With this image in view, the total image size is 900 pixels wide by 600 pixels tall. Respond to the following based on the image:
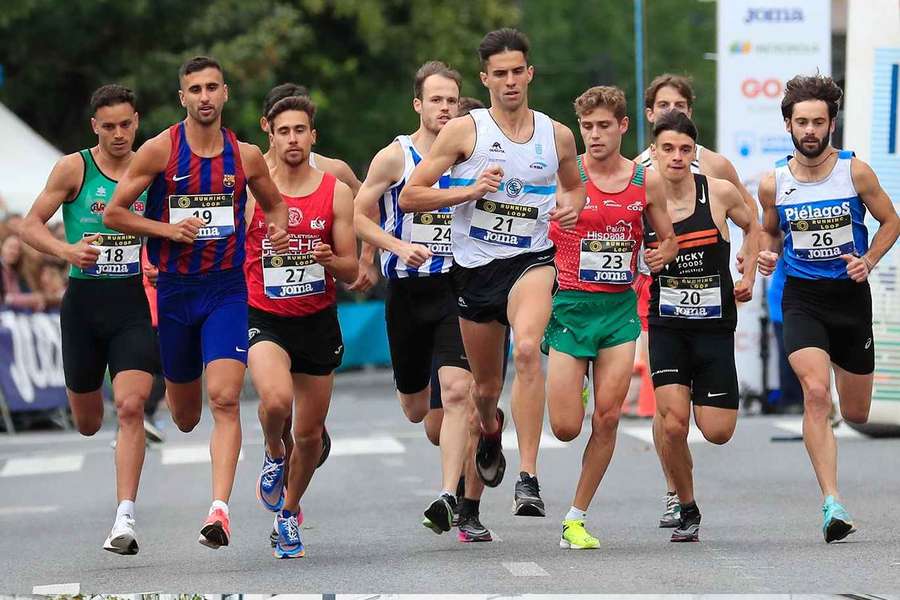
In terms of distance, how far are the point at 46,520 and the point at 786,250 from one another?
5.20 metres

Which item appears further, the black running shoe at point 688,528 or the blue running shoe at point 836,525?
the black running shoe at point 688,528

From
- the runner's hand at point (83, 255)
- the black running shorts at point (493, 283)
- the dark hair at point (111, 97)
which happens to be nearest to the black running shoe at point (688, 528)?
the black running shorts at point (493, 283)

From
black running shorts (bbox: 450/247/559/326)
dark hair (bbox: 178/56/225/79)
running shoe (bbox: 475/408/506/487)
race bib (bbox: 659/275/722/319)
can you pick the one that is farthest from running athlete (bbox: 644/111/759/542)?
dark hair (bbox: 178/56/225/79)

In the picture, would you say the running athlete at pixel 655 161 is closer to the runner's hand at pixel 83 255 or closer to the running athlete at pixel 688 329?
the running athlete at pixel 688 329

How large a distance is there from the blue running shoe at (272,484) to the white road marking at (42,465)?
6705 mm

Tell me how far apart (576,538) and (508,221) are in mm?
1648

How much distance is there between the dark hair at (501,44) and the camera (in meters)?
10.7

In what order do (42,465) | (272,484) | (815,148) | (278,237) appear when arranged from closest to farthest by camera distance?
(278,237) < (272,484) < (815,148) < (42,465)

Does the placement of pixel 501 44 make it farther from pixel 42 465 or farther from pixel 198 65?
pixel 42 465

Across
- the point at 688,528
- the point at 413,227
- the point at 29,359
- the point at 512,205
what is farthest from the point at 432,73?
the point at 29,359

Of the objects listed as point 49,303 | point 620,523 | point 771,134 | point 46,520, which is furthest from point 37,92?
point 620,523

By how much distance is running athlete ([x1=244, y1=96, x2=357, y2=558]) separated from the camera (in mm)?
10875

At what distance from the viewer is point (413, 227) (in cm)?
1166

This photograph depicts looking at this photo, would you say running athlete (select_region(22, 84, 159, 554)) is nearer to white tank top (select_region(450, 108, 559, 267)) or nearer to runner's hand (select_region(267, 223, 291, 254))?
runner's hand (select_region(267, 223, 291, 254))
